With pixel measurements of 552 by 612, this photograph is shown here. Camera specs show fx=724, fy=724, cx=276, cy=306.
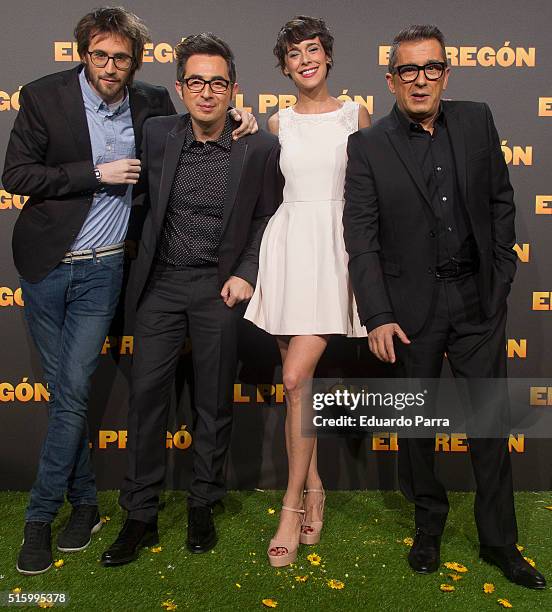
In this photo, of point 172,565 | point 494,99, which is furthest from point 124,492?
point 494,99

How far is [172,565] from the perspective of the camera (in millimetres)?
2730

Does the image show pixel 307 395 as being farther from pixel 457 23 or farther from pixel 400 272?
pixel 457 23

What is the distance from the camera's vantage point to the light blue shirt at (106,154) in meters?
2.74

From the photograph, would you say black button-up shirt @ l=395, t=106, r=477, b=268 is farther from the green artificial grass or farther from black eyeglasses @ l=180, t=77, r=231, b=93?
the green artificial grass

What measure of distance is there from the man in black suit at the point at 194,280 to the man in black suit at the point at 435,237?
0.44 meters

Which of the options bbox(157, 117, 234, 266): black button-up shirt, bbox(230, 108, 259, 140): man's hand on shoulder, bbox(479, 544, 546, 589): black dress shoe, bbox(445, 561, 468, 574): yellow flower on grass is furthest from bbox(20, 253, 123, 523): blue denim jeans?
bbox(479, 544, 546, 589): black dress shoe

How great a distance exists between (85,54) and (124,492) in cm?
167

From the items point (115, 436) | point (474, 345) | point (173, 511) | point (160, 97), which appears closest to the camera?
point (474, 345)

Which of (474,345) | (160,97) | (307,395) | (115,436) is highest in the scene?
(160,97)

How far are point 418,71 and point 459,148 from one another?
30 cm

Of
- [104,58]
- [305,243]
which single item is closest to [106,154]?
[104,58]

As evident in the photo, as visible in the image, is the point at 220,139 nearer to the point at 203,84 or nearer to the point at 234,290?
the point at 203,84

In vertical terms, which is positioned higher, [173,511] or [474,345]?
[474,345]

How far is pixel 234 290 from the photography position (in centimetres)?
281
